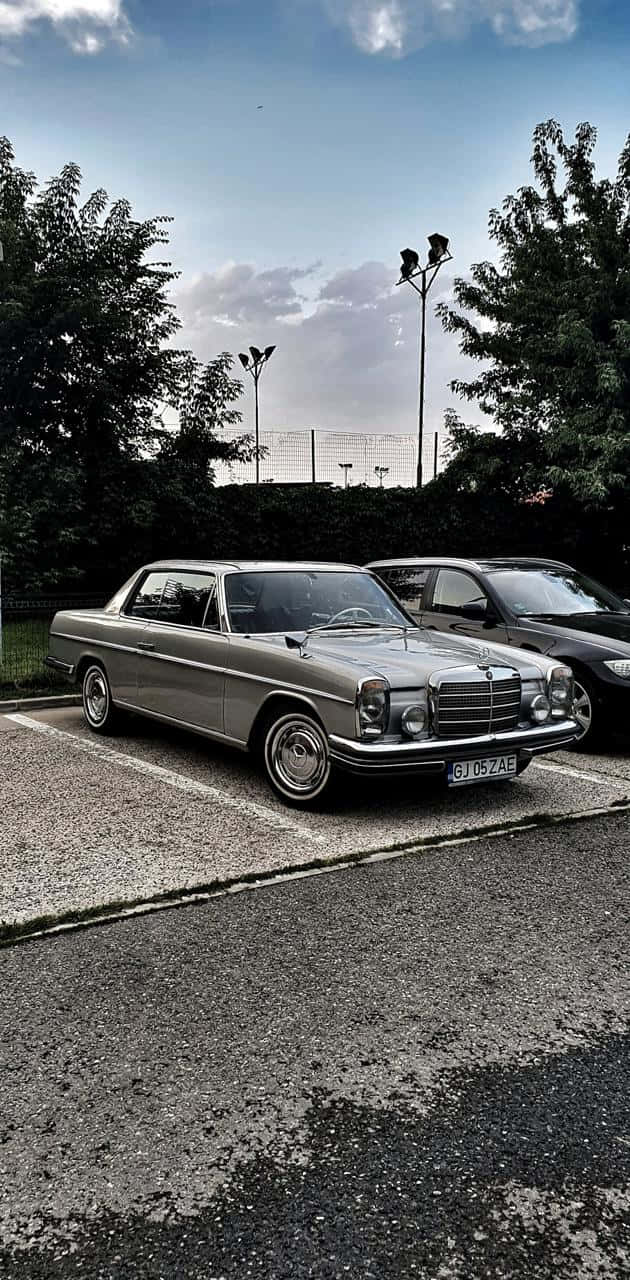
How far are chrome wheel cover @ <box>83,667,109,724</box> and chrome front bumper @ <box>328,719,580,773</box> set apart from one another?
10.4 feet

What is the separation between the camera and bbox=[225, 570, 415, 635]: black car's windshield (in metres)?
6.44

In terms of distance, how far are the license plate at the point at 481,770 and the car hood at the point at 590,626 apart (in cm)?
230

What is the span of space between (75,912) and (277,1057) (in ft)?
4.85

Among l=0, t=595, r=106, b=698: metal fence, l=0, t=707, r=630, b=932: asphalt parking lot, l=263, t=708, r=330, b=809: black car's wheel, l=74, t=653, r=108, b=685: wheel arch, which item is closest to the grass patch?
l=0, t=595, r=106, b=698: metal fence

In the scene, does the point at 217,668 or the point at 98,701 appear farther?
the point at 98,701

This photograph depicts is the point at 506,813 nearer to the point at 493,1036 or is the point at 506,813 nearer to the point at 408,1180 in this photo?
the point at 493,1036

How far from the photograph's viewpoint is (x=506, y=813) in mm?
5633

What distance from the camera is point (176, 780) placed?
631 centimetres

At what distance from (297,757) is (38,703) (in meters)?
4.75

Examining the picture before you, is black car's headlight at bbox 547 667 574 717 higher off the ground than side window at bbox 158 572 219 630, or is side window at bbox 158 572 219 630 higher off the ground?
side window at bbox 158 572 219 630

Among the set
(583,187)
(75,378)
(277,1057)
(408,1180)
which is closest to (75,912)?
(277,1057)

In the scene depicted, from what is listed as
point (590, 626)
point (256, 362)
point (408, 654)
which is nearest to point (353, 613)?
point (408, 654)

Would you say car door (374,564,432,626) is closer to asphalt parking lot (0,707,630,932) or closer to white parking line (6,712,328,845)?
asphalt parking lot (0,707,630,932)

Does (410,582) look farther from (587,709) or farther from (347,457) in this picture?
(347,457)
